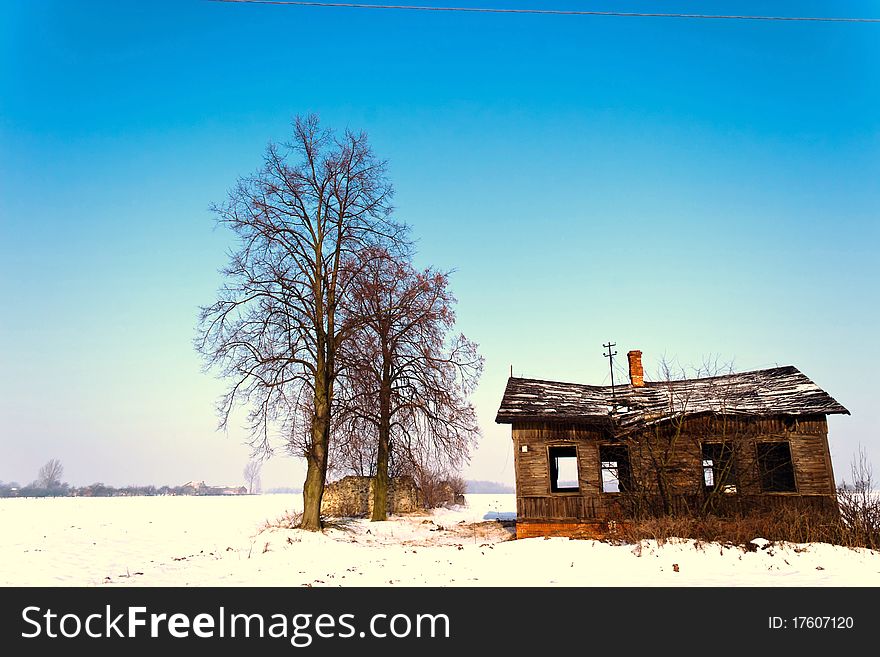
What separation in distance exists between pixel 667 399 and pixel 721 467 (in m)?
3.15

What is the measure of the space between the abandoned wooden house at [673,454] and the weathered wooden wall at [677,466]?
0.10ft

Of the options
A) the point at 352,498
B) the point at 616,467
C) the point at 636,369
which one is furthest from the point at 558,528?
the point at 352,498

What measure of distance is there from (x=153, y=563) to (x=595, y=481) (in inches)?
506

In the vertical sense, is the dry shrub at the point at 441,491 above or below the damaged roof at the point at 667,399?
below

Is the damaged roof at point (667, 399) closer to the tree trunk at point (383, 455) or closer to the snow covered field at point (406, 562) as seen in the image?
the snow covered field at point (406, 562)

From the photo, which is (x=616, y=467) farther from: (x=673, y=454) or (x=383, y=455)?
(x=383, y=455)

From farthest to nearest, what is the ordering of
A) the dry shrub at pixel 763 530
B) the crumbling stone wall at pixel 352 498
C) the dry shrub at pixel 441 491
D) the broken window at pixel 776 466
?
the dry shrub at pixel 441 491
the crumbling stone wall at pixel 352 498
the broken window at pixel 776 466
the dry shrub at pixel 763 530

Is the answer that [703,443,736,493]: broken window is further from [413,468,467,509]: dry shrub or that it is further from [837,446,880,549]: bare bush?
[413,468,467,509]: dry shrub

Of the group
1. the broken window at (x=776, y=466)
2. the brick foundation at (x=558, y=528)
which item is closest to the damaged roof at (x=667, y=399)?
the broken window at (x=776, y=466)

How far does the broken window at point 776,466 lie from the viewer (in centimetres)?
1806

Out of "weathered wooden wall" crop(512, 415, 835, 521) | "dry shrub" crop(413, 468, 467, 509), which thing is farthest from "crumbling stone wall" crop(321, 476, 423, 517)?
"weathered wooden wall" crop(512, 415, 835, 521)
